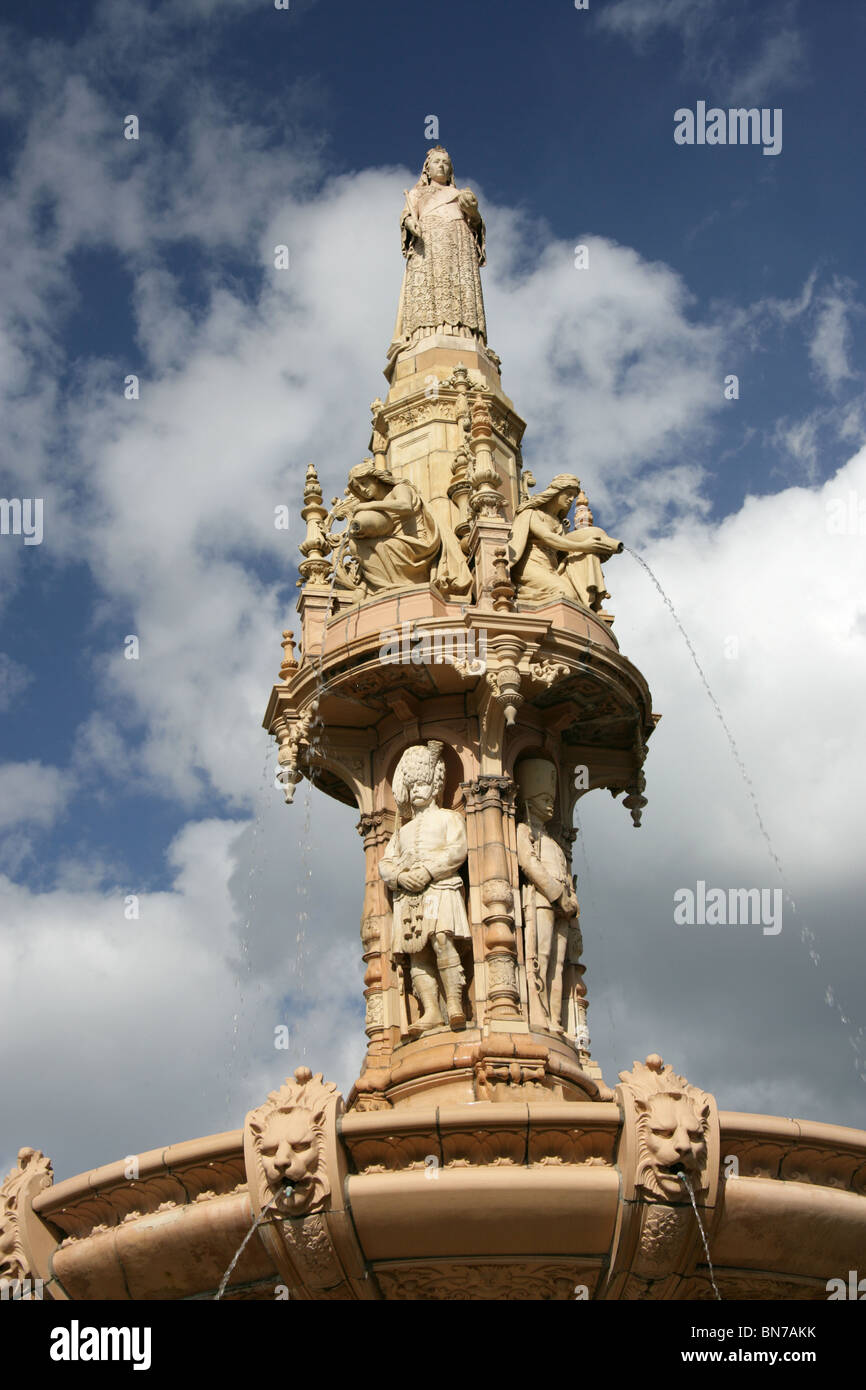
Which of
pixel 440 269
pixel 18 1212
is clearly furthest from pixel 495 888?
pixel 440 269

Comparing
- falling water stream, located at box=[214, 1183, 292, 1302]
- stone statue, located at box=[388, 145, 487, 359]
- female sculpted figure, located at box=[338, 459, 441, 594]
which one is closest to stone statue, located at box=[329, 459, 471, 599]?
female sculpted figure, located at box=[338, 459, 441, 594]

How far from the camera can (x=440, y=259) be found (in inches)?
1039

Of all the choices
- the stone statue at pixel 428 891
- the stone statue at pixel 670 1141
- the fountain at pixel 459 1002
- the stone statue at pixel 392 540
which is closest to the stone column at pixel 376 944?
the fountain at pixel 459 1002

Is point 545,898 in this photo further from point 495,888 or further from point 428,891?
point 428,891

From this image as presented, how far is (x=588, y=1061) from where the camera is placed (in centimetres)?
1941

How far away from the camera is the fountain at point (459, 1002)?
14.5m

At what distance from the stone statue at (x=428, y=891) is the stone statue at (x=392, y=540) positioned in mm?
2906

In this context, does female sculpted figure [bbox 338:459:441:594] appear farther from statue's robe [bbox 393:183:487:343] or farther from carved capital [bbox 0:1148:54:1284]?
carved capital [bbox 0:1148:54:1284]

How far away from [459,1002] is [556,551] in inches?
263

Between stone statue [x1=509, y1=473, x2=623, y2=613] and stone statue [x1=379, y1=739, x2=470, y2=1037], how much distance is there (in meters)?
3.05
